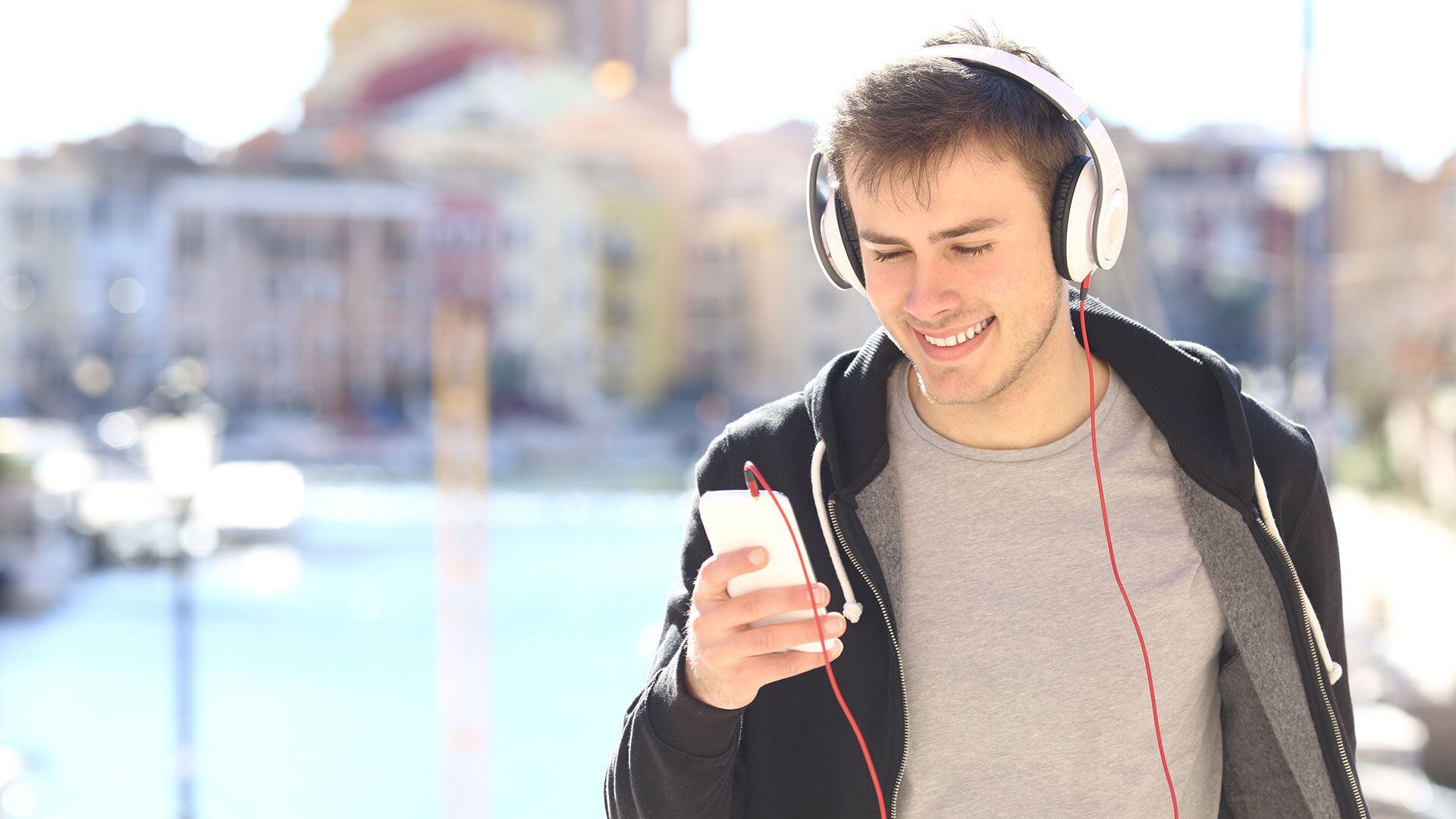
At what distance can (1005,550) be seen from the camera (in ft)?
3.35

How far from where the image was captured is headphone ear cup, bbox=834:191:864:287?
1.09 m

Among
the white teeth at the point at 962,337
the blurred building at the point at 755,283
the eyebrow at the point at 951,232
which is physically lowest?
the white teeth at the point at 962,337

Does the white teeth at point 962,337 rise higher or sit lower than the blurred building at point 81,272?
lower

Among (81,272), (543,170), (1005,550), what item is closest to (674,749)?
(1005,550)

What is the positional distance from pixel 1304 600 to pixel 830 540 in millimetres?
366

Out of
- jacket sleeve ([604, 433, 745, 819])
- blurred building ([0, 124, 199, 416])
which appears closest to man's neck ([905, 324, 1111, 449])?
jacket sleeve ([604, 433, 745, 819])

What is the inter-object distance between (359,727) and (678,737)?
996 centimetres

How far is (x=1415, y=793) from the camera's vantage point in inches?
148

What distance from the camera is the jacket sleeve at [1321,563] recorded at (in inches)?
40.6

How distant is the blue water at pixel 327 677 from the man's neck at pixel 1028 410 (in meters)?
3.33

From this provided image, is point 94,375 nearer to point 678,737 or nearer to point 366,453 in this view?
point 366,453

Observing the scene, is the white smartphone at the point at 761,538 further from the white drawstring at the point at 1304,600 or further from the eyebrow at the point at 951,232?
the white drawstring at the point at 1304,600

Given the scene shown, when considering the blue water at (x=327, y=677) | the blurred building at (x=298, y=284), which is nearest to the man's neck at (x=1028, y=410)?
the blue water at (x=327, y=677)

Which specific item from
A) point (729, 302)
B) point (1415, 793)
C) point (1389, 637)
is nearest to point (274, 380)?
point (729, 302)
